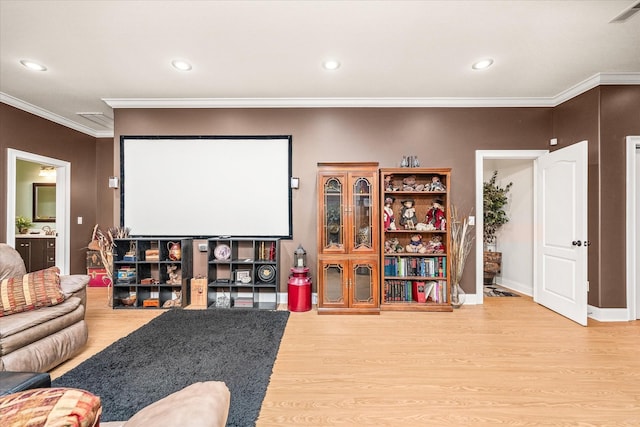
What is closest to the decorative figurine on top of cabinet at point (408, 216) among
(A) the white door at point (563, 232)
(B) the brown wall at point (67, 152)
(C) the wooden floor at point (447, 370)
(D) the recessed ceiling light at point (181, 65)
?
(C) the wooden floor at point (447, 370)

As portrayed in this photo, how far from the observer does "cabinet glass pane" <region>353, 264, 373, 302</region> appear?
141 inches

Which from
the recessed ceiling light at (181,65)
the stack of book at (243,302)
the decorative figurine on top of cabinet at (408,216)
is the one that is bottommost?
the stack of book at (243,302)

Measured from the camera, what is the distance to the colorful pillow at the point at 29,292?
222 cm

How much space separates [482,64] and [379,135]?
4.61 ft

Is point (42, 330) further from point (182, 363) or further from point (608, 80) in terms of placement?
point (608, 80)

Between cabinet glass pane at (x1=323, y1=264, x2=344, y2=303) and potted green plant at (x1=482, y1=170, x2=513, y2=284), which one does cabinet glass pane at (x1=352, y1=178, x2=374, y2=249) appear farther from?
potted green plant at (x1=482, y1=170, x2=513, y2=284)

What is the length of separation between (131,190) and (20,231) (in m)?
2.90

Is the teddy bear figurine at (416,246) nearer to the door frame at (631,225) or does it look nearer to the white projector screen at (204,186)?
the white projector screen at (204,186)

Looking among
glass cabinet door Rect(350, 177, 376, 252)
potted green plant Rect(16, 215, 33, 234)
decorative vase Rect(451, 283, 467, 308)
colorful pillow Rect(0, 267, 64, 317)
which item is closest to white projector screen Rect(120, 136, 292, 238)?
glass cabinet door Rect(350, 177, 376, 252)

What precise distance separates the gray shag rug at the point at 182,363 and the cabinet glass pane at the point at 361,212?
4.45 ft

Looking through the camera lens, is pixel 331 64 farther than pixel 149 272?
No

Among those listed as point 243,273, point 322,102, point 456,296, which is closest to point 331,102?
point 322,102

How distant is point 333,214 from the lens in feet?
12.0

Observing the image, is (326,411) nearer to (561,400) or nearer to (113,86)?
(561,400)
